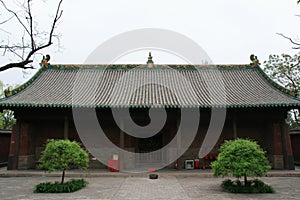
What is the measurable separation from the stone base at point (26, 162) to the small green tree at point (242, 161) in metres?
10.9

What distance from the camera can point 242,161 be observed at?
8469 mm

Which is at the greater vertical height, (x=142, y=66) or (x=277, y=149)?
(x=142, y=66)

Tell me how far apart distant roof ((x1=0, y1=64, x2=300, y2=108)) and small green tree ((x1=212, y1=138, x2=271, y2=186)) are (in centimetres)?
463

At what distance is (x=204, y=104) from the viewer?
13547 millimetres

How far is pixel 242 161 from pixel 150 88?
356 inches

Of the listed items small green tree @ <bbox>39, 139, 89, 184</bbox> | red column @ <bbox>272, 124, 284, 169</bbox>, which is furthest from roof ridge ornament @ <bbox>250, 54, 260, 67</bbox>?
A: small green tree @ <bbox>39, 139, 89, 184</bbox>

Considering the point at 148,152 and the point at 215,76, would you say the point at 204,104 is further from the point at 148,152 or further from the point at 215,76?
the point at 215,76

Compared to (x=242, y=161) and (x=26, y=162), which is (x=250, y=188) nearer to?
(x=242, y=161)

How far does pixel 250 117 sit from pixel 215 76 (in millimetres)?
5152

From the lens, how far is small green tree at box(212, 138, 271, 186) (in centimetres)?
839

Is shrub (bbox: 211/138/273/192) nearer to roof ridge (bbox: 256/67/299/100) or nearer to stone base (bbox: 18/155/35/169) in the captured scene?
roof ridge (bbox: 256/67/299/100)

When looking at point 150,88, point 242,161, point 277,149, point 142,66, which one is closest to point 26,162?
point 150,88

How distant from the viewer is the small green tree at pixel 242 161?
8.39 metres

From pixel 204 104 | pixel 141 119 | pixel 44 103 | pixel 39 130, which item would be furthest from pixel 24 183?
pixel 204 104
